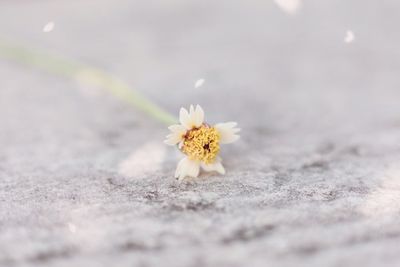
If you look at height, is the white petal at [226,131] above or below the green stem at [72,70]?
below

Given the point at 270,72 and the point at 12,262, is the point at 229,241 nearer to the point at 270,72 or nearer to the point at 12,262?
the point at 12,262

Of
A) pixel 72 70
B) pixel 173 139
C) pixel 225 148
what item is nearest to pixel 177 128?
→ pixel 173 139

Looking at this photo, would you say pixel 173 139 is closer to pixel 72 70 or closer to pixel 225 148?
pixel 225 148

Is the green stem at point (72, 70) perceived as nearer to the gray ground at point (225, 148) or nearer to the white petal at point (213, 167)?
the gray ground at point (225, 148)

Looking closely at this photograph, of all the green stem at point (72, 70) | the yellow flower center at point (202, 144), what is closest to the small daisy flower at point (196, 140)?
the yellow flower center at point (202, 144)

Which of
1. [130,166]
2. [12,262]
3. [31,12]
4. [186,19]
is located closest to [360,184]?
[130,166]

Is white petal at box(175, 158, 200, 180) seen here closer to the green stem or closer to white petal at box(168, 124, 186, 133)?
white petal at box(168, 124, 186, 133)

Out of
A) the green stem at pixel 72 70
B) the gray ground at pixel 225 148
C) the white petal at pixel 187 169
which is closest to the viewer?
the gray ground at pixel 225 148

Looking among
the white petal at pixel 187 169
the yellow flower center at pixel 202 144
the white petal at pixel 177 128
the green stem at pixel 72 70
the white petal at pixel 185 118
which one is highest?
the green stem at pixel 72 70
